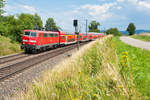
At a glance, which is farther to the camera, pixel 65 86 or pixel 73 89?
pixel 65 86

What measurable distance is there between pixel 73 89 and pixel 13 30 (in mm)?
24470

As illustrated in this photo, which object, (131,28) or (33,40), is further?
(131,28)

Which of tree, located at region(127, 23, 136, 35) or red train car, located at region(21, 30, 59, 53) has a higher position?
tree, located at region(127, 23, 136, 35)

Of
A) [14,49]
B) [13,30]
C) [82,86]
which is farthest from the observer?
[13,30]

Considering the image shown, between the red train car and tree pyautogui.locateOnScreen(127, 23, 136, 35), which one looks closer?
the red train car

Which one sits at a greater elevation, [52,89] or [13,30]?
[13,30]

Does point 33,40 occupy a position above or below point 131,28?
below

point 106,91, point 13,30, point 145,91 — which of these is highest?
point 13,30

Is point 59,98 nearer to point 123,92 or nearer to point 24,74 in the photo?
point 123,92

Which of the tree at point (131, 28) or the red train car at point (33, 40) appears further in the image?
the tree at point (131, 28)

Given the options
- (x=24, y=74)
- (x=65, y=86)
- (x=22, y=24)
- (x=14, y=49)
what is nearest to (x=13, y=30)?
(x=22, y=24)

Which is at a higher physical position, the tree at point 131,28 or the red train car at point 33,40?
the tree at point 131,28

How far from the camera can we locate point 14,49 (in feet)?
62.9

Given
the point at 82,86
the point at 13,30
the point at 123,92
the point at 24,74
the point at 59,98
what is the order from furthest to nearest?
the point at 13,30
the point at 24,74
the point at 82,86
the point at 59,98
the point at 123,92
